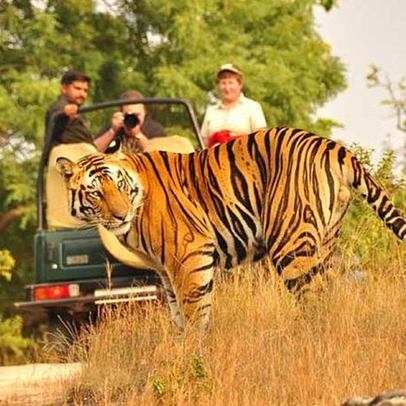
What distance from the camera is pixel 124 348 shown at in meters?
11.9

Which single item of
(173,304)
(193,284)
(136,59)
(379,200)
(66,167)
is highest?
(136,59)

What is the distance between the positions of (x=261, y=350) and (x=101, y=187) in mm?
1850

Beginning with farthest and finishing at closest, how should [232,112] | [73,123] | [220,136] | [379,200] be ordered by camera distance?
[73,123] < [232,112] < [220,136] < [379,200]

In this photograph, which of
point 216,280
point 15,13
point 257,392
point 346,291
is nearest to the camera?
point 257,392

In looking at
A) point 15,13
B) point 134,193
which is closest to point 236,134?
point 134,193

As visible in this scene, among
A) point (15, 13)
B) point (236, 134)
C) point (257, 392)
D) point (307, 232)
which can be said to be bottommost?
point (257, 392)

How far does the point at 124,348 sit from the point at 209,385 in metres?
1.68

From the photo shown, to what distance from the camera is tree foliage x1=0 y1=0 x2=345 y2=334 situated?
2831 cm

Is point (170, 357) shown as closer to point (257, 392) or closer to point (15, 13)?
point (257, 392)

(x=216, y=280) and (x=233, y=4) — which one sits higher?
(x=233, y=4)

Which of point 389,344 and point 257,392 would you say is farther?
point 389,344

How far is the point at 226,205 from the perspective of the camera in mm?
12250

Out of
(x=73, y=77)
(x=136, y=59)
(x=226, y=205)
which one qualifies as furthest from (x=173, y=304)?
(x=136, y=59)

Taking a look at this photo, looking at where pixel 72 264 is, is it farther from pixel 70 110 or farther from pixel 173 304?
pixel 173 304
